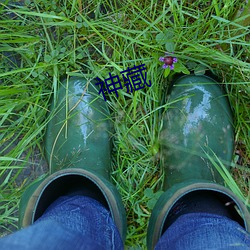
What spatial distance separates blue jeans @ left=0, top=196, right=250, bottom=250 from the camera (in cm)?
79

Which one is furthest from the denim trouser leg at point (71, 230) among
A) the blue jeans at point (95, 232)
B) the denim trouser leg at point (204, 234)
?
the denim trouser leg at point (204, 234)

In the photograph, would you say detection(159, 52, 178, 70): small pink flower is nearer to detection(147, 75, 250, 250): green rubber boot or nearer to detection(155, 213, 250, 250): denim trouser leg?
detection(147, 75, 250, 250): green rubber boot

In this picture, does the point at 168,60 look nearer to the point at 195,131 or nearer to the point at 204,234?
the point at 195,131

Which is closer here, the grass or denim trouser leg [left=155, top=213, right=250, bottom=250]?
denim trouser leg [left=155, top=213, right=250, bottom=250]

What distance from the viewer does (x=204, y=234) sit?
0.94m

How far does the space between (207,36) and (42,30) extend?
21.6 inches

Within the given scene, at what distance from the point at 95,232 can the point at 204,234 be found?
0.25 metres

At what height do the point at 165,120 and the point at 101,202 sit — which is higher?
the point at 165,120

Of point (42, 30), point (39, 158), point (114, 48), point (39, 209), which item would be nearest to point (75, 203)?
point (39, 209)

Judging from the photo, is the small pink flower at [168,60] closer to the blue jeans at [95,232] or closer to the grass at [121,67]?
the grass at [121,67]

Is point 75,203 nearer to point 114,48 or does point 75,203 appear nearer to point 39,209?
point 39,209

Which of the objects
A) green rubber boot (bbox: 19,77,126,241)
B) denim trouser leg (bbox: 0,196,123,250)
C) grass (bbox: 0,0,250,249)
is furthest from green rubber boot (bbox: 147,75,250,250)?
denim trouser leg (bbox: 0,196,123,250)

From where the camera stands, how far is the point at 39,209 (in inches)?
41.4

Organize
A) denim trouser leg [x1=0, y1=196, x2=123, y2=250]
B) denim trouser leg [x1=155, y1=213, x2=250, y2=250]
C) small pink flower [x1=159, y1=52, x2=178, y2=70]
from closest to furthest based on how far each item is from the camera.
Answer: denim trouser leg [x1=0, y1=196, x2=123, y2=250] → denim trouser leg [x1=155, y1=213, x2=250, y2=250] → small pink flower [x1=159, y1=52, x2=178, y2=70]
